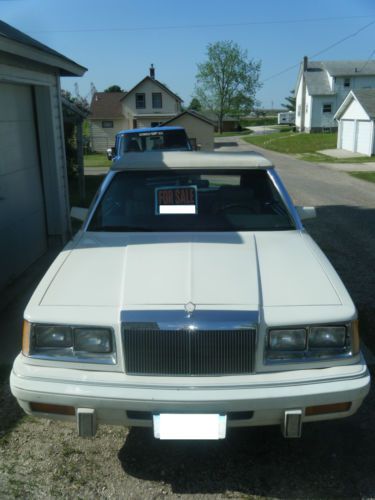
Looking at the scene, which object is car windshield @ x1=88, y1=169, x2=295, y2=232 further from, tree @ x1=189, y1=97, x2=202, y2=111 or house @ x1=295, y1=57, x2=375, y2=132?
tree @ x1=189, y1=97, x2=202, y2=111

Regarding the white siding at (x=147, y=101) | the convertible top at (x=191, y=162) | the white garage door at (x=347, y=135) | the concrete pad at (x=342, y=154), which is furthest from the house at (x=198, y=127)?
the convertible top at (x=191, y=162)

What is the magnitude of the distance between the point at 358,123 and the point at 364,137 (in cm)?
161

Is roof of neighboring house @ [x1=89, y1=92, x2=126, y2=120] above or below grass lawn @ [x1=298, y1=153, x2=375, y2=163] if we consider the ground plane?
above

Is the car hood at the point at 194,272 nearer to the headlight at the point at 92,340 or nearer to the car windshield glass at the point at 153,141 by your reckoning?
the headlight at the point at 92,340

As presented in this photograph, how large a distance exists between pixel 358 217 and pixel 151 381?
29.3ft

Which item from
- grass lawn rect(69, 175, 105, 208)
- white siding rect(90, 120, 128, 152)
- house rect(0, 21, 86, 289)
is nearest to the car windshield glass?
grass lawn rect(69, 175, 105, 208)

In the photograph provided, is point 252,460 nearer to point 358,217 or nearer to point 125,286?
point 125,286

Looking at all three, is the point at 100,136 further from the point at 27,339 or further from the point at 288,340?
the point at 288,340

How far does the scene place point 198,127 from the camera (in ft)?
88.4

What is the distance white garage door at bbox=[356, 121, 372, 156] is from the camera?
28234 mm

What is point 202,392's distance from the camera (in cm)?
254

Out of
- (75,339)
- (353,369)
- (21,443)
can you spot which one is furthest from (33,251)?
(353,369)

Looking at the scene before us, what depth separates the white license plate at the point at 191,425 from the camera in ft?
8.34

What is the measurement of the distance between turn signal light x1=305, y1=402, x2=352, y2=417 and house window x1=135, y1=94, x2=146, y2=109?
49.1 metres
